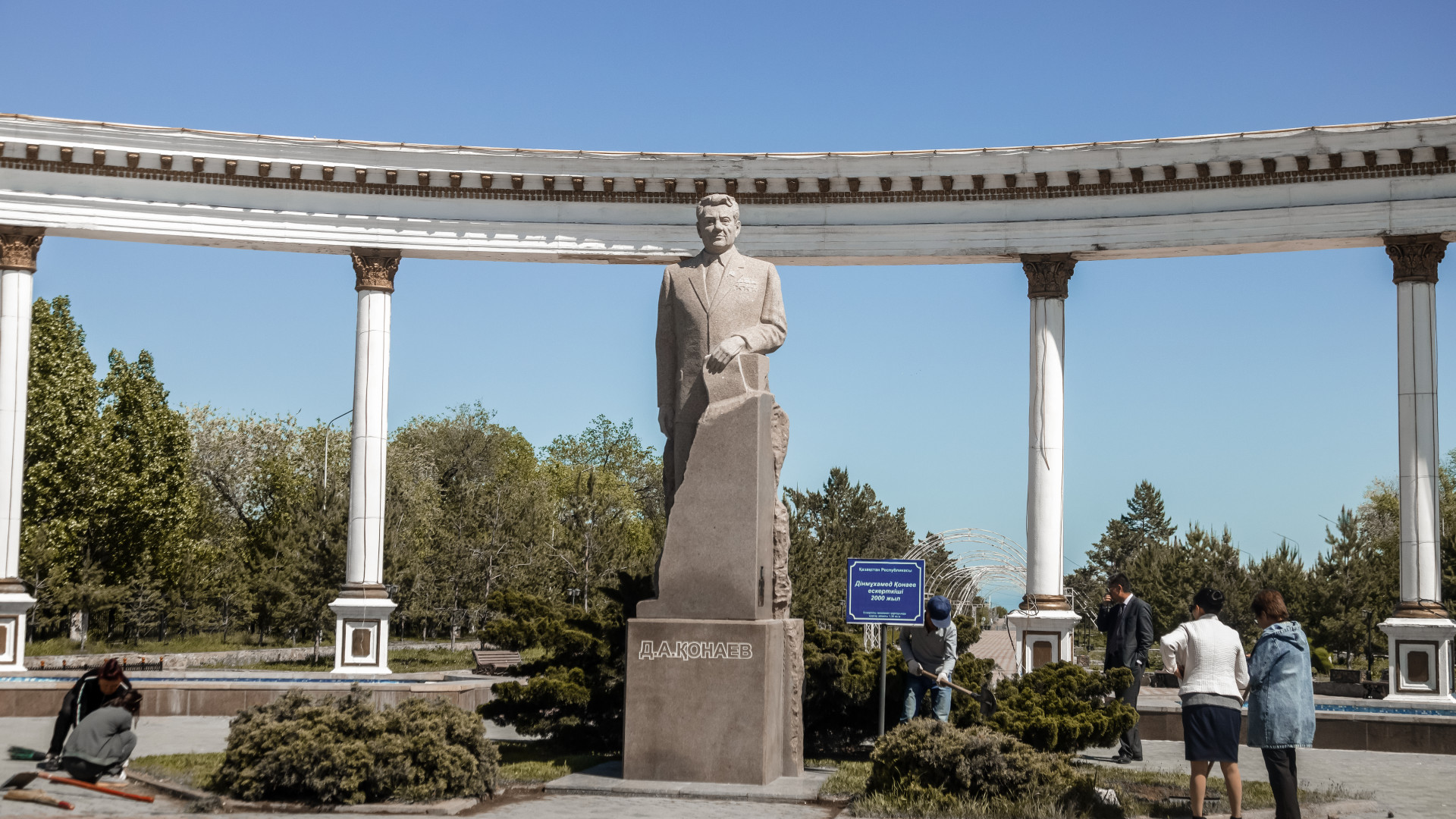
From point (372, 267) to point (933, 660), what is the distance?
1513 centimetres

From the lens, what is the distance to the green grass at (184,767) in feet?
40.1

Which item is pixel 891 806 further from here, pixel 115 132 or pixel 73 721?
pixel 115 132

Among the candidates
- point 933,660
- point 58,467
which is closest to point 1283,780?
point 933,660

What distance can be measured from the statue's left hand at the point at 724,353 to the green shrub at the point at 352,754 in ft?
12.2

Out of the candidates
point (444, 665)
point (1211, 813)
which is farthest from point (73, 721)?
point (444, 665)

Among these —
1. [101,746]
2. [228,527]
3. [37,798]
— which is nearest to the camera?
[37,798]

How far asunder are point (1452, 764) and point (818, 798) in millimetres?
9358

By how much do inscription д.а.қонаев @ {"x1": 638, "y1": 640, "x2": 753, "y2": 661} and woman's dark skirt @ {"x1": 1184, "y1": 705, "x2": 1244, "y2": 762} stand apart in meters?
3.56

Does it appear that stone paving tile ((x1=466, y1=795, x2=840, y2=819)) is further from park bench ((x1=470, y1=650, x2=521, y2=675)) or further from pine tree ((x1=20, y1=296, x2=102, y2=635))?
pine tree ((x1=20, y1=296, x2=102, y2=635))

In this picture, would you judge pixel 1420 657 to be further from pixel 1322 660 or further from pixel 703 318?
pixel 1322 660

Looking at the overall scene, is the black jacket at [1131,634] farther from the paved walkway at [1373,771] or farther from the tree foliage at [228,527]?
the tree foliage at [228,527]

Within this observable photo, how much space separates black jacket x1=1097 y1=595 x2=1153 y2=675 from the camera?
16.1 m

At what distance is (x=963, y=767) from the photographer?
10.7m

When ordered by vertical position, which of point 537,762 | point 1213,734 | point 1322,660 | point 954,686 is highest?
point 1213,734
